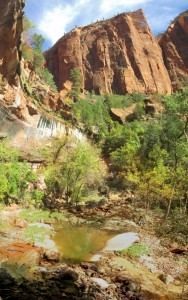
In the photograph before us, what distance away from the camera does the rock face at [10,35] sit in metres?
42.1

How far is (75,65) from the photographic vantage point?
116 m

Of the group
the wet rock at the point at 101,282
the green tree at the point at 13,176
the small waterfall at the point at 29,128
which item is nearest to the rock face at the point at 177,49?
the small waterfall at the point at 29,128

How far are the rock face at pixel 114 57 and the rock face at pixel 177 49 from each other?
3201 millimetres

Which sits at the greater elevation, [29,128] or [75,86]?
[75,86]

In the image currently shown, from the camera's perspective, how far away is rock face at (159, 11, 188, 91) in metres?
121

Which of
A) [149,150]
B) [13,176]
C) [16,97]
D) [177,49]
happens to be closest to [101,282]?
[13,176]

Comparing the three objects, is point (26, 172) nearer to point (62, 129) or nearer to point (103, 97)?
point (62, 129)

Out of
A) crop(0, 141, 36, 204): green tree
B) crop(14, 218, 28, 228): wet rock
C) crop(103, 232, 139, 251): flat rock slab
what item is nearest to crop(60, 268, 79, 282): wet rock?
crop(103, 232, 139, 251): flat rock slab

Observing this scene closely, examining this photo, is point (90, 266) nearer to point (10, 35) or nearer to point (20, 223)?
point (20, 223)

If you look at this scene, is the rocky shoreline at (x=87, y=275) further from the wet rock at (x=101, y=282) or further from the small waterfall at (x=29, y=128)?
the small waterfall at (x=29, y=128)

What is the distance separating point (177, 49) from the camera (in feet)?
410

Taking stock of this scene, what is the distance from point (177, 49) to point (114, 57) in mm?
28425

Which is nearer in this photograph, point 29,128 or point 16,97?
point 16,97

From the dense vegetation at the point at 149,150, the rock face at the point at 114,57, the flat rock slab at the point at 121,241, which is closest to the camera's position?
the flat rock slab at the point at 121,241
